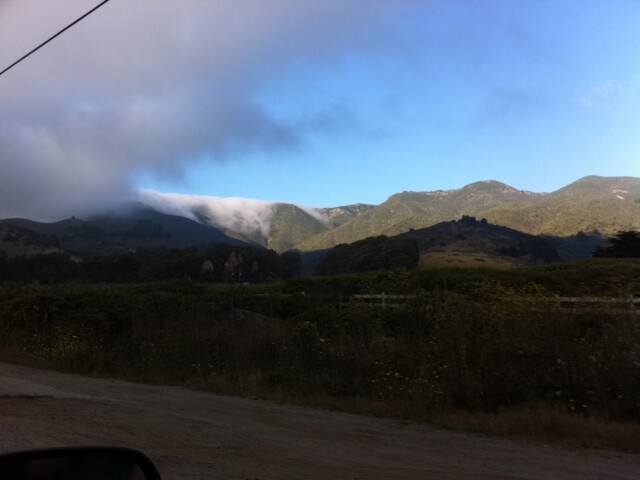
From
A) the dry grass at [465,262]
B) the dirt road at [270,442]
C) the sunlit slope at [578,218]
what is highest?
the sunlit slope at [578,218]

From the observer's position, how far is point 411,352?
12.8 metres

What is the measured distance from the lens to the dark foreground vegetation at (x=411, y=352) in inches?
369

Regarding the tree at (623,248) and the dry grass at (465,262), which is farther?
the tree at (623,248)

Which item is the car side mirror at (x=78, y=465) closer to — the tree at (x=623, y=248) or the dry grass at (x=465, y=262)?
the dry grass at (x=465, y=262)

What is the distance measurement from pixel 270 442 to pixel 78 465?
574 centimetres

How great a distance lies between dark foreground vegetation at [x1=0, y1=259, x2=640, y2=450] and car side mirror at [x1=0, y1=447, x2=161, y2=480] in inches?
293

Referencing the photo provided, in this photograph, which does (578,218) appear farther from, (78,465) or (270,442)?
(78,465)

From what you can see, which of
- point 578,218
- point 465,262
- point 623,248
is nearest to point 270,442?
point 465,262

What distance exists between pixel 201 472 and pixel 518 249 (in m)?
71.3

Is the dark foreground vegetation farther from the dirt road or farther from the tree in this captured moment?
the tree

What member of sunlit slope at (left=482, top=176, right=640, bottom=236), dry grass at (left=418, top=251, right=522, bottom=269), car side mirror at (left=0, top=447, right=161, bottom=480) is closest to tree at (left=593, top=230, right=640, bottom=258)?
dry grass at (left=418, top=251, right=522, bottom=269)

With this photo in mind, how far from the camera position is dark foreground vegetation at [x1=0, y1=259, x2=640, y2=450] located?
9.37 metres

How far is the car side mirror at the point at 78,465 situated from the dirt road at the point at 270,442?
3858mm

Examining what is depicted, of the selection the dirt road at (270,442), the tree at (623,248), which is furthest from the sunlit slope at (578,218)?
the dirt road at (270,442)
